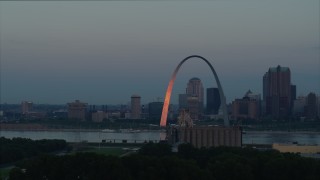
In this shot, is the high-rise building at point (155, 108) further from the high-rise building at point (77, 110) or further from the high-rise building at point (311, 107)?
the high-rise building at point (311, 107)

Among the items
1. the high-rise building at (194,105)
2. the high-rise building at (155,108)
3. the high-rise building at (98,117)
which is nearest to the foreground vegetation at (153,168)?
the high-rise building at (194,105)

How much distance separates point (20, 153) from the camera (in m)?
23.8

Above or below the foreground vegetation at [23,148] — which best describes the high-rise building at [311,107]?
above

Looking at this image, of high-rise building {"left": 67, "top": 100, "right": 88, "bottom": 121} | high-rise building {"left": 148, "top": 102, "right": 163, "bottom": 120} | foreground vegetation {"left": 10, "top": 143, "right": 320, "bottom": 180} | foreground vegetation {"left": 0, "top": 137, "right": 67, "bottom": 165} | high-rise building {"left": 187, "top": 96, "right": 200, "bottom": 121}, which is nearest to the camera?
foreground vegetation {"left": 10, "top": 143, "right": 320, "bottom": 180}

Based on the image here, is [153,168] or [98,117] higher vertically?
[98,117]

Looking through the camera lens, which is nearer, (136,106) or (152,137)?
(152,137)

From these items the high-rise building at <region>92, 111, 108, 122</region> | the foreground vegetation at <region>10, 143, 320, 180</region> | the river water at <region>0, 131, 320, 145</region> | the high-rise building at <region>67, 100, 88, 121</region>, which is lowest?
the foreground vegetation at <region>10, 143, 320, 180</region>

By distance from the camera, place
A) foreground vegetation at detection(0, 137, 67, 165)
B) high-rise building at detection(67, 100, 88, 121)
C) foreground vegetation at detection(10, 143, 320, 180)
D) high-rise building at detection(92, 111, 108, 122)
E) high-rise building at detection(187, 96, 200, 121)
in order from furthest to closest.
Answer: high-rise building at detection(67, 100, 88, 121)
high-rise building at detection(92, 111, 108, 122)
high-rise building at detection(187, 96, 200, 121)
foreground vegetation at detection(0, 137, 67, 165)
foreground vegetation at detection(10, 143, 320, 180)

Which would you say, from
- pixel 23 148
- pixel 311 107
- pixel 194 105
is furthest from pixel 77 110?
pixel 23 148

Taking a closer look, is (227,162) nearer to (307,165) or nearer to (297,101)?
(307,165)

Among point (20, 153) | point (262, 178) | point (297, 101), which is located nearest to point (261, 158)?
point (262, 178)

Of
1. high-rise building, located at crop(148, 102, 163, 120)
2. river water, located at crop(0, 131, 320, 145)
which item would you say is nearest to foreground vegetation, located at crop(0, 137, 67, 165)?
river water, located at crop(0, 131, 320, 145)

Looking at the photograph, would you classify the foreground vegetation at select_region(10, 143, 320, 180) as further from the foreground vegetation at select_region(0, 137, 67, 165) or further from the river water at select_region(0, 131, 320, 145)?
the river water at select_region(0, 131, 320, 145)

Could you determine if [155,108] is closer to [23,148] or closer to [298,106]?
[298,106]
